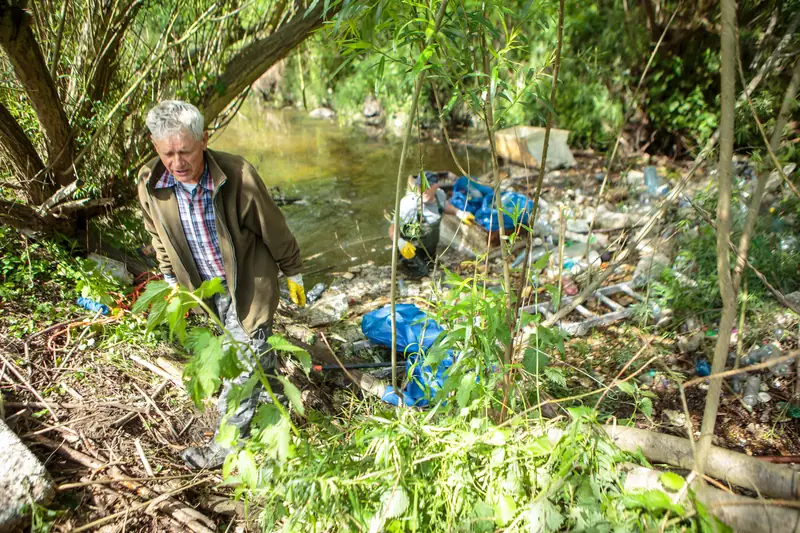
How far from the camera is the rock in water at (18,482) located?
1.69 metres

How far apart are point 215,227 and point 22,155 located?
68.0 inches

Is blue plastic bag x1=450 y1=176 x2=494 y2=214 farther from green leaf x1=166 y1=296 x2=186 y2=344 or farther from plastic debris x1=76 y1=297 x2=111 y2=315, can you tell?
green leaf x1=166 y1=296 x2=186 y2=344

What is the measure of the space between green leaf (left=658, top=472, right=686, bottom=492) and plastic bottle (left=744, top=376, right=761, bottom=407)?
65.9 inches

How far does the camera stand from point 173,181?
2135 millimetres

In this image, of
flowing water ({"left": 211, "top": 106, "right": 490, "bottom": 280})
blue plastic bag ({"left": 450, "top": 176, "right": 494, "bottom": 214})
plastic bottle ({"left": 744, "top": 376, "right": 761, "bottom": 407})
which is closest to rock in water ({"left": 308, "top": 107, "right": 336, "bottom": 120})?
flowing water ({"left": 211, "top": 106, "right": 490, "bottom": 280})

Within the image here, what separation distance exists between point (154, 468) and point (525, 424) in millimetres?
1648

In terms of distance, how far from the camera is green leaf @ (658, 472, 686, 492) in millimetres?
1234

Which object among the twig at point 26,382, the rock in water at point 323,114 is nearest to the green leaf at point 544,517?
the twig at point 26,382

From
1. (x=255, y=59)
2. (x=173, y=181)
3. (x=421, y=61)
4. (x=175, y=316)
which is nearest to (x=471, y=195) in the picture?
(x=255, y=59)

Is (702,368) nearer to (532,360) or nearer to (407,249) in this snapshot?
(532,360)

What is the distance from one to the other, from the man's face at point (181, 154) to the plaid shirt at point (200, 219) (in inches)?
3.0

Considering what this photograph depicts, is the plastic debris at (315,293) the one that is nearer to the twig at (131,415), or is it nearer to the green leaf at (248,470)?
the twig at (131,415)

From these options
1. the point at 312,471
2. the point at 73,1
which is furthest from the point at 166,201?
the point at 73,1

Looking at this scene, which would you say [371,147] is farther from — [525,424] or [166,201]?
[525,424]
